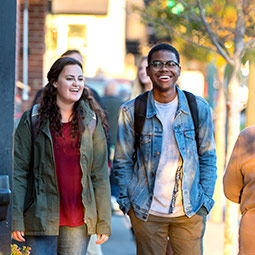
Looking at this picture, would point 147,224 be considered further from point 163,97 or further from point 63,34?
point 63,34

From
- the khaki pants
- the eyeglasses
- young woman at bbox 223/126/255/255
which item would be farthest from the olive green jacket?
young woman at bbox 223/126/255/255

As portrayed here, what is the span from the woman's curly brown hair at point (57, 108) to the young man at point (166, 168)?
296mm

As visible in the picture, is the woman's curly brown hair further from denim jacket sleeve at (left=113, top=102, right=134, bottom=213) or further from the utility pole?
the utility pole

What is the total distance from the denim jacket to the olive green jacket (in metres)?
0.16

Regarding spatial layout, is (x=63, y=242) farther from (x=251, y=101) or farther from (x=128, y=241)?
(x=128, y=241)

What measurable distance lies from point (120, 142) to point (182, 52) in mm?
8648

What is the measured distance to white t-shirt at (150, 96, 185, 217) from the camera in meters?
4.45

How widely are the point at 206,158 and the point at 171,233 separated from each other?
572mm

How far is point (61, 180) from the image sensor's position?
4543mm

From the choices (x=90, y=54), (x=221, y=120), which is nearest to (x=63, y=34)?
(x=90, y=54)

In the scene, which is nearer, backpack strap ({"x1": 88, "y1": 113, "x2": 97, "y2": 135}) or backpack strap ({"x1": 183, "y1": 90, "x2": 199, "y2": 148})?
backpack strap ({"x1": 183, "y1": 90, "x2": 199, "y2": 148})

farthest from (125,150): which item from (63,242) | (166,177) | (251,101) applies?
(251,101)

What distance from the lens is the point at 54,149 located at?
180 inches

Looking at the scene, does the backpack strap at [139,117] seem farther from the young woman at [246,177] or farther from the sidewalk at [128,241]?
the sidewalk at [128,241]
